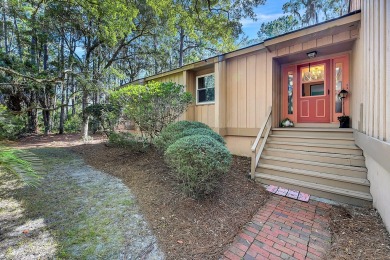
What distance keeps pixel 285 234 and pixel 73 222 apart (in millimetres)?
2998

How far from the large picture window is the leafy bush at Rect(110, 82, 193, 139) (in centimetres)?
179

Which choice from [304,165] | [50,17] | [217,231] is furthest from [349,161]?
[50,17]

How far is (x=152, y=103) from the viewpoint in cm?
542

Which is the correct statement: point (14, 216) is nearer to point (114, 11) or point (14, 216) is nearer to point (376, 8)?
point (376, 8)

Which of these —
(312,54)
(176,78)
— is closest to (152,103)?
(176,78)

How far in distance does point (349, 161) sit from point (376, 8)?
2.82 m

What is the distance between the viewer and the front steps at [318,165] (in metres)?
3.65

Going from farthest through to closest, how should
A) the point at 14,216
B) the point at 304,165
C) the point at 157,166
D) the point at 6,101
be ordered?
the point at 6,101
the point at 157,166
the point at 304,165
the point at 14,216

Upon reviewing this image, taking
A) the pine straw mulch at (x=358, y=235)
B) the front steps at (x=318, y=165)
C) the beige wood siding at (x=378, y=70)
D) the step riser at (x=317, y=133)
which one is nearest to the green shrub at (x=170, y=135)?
the front steps at (x=318, y=165)

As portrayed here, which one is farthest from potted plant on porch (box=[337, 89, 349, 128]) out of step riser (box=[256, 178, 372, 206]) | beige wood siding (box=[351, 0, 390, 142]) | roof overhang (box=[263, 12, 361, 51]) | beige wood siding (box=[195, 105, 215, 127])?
beige wood siding (box=[195, 105, 215, 127])

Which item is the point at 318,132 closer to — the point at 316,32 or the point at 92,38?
the point at 316,32

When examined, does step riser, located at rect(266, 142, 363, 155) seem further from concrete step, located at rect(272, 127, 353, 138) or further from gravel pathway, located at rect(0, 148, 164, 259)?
gravel pathway, located at rect(0, 148, 164, 259)

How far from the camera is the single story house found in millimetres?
2947

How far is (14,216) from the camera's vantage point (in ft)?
9.29
